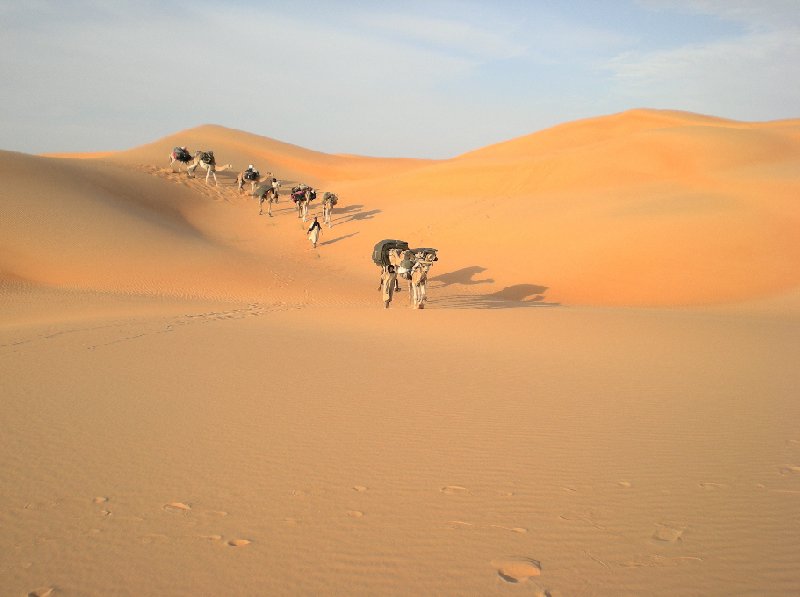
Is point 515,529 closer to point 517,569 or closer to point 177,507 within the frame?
point 517,569

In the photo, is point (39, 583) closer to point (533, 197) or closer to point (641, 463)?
point (641, 463)

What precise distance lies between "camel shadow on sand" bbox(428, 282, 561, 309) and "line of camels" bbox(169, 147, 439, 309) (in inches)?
35.7

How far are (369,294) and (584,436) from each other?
16493 millimetres

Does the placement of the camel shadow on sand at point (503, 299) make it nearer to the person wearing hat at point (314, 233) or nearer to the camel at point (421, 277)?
the camel at point (421, 277)

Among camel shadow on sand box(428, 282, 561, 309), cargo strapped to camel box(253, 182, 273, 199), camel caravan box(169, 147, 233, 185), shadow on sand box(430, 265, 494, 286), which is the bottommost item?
camel shadow on sand box(428, 282, 561, 309)

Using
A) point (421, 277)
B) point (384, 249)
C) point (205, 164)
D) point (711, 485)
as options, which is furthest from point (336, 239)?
point (711, 485)

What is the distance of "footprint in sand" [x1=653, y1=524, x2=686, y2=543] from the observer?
387cm

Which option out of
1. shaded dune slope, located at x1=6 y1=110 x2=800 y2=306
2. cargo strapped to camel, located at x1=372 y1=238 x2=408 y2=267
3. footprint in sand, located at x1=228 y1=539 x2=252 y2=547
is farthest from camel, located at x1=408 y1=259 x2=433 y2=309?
footprint in sand, located at x1=228 y1=539 x2=252 y2=547

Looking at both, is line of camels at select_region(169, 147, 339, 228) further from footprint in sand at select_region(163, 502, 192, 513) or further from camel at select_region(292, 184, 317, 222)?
footprint in sand at select_region(163, 502, 192, 513)

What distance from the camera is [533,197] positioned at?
35094mm

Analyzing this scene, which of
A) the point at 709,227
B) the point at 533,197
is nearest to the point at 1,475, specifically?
the point at 709,227

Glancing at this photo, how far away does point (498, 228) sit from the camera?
97.9 ft

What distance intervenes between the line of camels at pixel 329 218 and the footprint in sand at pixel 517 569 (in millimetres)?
12757

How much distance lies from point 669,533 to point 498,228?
26530 mm
